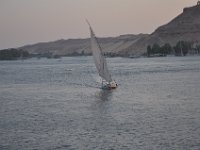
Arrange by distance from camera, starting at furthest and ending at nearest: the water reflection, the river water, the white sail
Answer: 1. the white sail
2. the water reflection
3. the river water

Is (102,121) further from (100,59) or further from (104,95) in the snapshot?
(100,59)

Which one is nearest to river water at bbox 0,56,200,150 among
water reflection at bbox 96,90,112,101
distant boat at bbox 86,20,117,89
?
water reflection at bbox 96,90,112,101

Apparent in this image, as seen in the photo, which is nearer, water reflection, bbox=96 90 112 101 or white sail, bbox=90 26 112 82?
water reflection, bbox=96 90 112 101

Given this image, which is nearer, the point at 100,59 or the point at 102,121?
the point at 102,121

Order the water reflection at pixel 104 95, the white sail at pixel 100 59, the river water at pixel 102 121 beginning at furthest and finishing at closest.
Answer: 1. the white sail at pixel 100 59
2. the water reflection at pixel 104 95
3. the river water at pixel 102 121

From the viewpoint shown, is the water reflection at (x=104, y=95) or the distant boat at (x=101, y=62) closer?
the water reflection at (x=104, y=95)

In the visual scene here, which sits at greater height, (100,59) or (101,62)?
(100,59)

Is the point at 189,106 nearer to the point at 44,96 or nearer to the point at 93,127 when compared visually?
the point at 93,127

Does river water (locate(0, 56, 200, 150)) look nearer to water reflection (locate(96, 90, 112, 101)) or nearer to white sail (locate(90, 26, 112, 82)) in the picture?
water reflection (locate(96, 90, 112, 101))

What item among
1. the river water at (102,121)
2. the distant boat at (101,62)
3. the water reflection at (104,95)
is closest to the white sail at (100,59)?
the distant boat at (101,62)

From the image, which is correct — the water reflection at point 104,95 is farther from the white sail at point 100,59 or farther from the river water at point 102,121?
the white sail at point 100,59

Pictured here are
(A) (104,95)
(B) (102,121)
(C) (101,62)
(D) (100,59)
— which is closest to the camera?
(B) (102,121)

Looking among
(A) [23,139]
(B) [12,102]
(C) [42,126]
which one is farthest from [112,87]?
(A) [23,139]

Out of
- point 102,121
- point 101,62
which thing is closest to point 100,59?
point 101,62
